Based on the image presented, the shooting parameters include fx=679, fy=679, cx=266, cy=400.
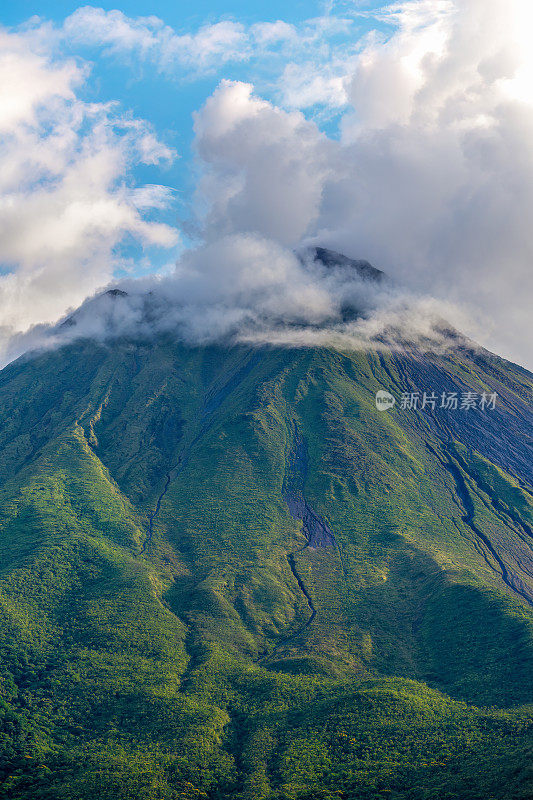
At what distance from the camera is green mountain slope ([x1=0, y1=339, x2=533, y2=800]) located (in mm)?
87625

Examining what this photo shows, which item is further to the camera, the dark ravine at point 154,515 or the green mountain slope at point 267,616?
the dark ravine at point 154,515

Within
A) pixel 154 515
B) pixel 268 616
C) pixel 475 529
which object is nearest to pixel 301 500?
pixel 154 515

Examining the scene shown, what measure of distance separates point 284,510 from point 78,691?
7023 cm

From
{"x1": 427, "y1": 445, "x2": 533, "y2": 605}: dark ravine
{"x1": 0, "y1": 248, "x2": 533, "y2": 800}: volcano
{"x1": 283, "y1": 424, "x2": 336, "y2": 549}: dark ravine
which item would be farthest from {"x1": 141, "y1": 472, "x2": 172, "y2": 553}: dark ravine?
{"x1": 427, "y1": 445, "x2": 533, "y2": 605}: dark ravine

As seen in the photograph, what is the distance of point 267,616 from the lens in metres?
130

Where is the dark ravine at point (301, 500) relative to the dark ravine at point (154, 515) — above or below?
above

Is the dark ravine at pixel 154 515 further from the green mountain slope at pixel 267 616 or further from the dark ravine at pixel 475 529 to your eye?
the dark ravine at pixel 475 529

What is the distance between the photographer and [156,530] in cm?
15838

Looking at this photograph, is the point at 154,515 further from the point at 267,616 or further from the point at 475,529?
the point at 475,529

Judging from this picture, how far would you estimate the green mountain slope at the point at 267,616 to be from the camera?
8762 centimetres

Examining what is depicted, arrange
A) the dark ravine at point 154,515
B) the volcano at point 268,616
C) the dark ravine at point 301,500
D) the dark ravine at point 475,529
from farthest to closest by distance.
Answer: the dark ravine at point 301,500 → the dark ravine at point 154,515 → the dark ravine at point 475,529 → the volcano at point 268,616

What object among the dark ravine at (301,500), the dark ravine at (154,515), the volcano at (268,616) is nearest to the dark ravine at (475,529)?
the volcano at (268,616)

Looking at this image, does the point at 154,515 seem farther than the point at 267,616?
Yes

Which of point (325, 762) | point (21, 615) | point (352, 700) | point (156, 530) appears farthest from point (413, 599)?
point (21, 615)
